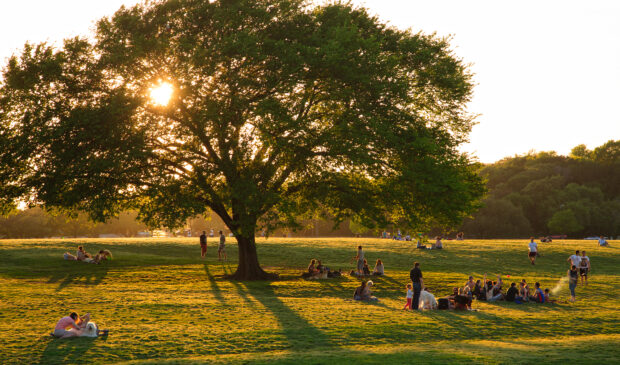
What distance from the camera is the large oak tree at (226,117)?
29609 mm

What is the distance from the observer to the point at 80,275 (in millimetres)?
36438

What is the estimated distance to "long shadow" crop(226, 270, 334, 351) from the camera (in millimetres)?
17703

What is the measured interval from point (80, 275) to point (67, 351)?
22015 mm

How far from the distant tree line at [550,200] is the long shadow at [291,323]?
79660 mm

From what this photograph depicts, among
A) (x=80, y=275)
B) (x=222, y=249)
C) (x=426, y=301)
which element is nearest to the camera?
(x=426, y=301)

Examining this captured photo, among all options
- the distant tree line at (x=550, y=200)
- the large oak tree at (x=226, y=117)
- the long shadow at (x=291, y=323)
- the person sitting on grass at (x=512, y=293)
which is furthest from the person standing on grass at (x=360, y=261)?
the distant tree line at (x=550, y=200)

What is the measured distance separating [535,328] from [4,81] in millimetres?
29772

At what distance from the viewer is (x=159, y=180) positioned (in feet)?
104

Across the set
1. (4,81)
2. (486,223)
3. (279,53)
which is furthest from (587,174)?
(4,81)

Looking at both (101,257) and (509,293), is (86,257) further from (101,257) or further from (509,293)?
(509,293)

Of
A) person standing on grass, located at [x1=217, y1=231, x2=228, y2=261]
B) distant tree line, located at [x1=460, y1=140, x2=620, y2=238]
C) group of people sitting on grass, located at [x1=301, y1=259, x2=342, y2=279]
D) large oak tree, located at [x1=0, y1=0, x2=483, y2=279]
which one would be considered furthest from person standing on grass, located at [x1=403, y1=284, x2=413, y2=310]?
distant tree line, located at [x1=460, y1=140, x2=620, y2=238]

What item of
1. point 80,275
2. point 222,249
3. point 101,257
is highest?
point 222,249

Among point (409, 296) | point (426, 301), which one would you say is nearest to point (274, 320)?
point (409, 296)

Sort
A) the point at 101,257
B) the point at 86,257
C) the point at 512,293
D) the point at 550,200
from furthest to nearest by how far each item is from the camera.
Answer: the point at 550,200 → the point at 101,257 → the point at 86,257 → the point at 512,293
